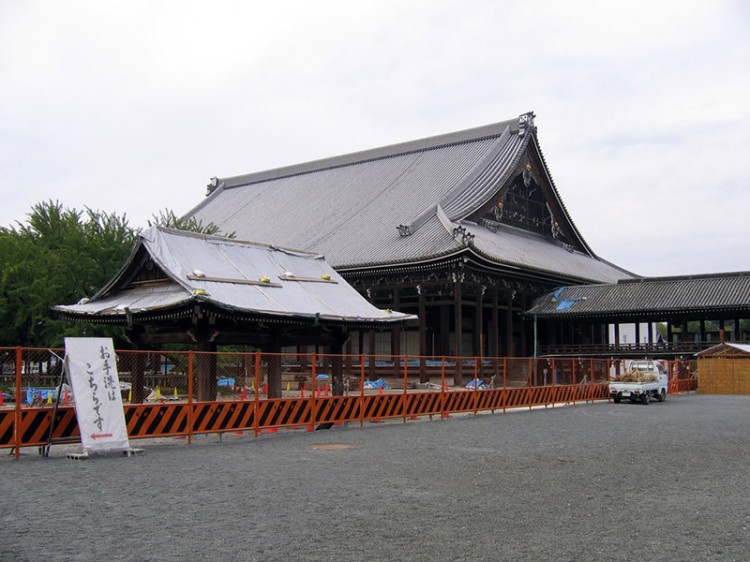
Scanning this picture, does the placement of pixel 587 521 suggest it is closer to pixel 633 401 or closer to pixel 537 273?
pixel 633 401

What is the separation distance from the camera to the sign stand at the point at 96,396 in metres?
14.2

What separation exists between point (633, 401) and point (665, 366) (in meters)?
5.47

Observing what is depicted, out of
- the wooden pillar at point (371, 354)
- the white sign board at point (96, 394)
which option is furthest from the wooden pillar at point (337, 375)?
the wooden pillar at point (371, 354)

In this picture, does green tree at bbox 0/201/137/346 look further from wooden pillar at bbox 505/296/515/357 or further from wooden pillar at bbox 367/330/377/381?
wooden pillar at bbox 505/296/515/357

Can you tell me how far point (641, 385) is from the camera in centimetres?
3058

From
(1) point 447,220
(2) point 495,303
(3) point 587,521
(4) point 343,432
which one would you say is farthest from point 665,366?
(3) point 587,521

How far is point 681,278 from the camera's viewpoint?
42406mm

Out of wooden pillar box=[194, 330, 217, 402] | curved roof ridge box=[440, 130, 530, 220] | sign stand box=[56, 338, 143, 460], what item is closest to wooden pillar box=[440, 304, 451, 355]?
curved roof ridge box=[440, 130, 530, 220]

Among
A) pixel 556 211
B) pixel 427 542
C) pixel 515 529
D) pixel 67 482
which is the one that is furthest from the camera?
pixel 556 211

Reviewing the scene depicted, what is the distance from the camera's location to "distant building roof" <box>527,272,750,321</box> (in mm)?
38781

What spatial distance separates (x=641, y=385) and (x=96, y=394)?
22189 millimetres

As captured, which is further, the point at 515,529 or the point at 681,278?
the point at 681,278

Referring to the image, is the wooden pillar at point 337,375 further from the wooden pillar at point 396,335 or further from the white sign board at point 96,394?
the wooden pillar at point 396,335

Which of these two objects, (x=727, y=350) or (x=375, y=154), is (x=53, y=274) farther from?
(x=727, y=350)
